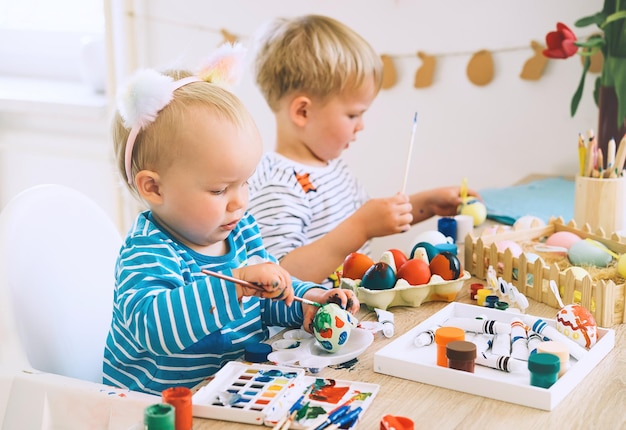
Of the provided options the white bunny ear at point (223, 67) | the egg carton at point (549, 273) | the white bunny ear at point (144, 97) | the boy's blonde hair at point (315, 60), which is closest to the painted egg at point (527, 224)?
the egg carton at point (549, 273)

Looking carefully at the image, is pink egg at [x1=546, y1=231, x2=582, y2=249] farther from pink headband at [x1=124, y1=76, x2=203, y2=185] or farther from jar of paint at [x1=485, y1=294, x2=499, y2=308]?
pink headband at [x1=124, y1=76, x2=203, y2=185]

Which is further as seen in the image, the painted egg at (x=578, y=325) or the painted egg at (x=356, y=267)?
the painted egg at (x=356, y=267)

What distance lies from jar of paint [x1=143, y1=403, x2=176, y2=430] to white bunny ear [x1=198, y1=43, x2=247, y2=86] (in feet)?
1.80

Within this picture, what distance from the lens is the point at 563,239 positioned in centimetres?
133

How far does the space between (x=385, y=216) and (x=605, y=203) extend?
1.27 feet

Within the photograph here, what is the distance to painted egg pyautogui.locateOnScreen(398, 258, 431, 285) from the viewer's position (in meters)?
1.12

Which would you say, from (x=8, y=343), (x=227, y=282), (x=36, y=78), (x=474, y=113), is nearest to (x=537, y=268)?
(x=227, y=282)

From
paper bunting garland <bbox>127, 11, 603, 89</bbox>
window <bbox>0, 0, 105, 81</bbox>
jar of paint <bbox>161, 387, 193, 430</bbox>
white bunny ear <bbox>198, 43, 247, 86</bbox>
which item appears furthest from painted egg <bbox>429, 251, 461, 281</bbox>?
window <bbox>0, 0, 105, 81</bbox>

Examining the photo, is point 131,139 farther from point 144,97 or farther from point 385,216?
point 385,216

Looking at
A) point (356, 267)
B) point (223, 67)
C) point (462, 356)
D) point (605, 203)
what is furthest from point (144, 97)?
point (605, 203)

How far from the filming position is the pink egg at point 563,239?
4.34ft

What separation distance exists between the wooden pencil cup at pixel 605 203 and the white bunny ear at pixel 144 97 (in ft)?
2.59

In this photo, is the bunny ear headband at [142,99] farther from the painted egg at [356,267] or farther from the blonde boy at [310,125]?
the blonde boy at [310,125]

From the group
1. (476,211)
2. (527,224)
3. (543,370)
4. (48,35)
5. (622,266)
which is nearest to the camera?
(543,370)
